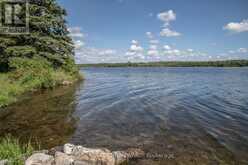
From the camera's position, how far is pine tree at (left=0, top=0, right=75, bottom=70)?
2025 centimetres

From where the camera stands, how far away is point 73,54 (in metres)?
26.4

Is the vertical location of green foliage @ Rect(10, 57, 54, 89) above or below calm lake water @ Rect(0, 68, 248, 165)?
above

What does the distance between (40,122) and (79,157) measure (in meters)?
5.09

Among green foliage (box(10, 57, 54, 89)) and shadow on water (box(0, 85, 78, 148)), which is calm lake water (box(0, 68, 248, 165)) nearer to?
shadow on water (box(0, 85, 78, 148))

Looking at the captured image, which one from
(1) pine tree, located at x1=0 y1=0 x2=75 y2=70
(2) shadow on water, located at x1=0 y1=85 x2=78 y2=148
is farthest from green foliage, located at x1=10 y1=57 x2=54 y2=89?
(2) shadow on water, located at x1=0 y1=85 x2=78 y2=148

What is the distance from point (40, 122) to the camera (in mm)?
9195

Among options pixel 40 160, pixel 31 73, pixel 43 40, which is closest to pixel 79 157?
pixel 40 160

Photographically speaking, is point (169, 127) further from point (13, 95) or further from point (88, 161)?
point (13, 95)

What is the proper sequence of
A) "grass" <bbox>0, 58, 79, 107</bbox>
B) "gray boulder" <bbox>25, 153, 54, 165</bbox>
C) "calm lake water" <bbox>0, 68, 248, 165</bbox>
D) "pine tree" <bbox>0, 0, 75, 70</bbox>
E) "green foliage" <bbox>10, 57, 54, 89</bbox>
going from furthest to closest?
"pine tree" <bbox>0, 0, 75, 70</bbox> < "green foliage" <bbox>10, 57, 54, 89</bbox> < "grass" <bbox>0, 58, 79, 107</bbox> < "calm lake water" <bbox>0, 68, 248, 165</bbox> < "gray boulder" <bbox>25, 153, 54, 165</bbox>

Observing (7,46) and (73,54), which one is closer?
(7,46)

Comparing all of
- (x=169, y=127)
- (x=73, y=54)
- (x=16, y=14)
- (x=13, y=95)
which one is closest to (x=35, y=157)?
(x=169, y=127)

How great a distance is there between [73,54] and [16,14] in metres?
8.13

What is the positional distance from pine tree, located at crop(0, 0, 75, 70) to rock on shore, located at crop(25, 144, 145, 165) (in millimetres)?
17912

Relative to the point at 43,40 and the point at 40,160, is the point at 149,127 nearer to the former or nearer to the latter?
the point at 40,160
